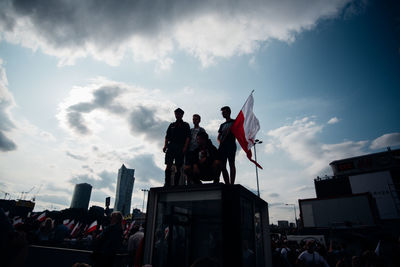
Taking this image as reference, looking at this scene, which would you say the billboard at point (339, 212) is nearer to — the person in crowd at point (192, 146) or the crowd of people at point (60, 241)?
the person in crowd at point (192, 146)

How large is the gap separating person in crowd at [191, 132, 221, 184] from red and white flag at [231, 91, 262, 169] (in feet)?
3.08

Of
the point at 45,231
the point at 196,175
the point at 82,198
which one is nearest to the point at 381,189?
the point at 196,175

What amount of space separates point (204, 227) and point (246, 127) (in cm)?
294

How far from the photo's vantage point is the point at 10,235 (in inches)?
81.7

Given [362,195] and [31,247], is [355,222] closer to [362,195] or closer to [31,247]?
[362,195]

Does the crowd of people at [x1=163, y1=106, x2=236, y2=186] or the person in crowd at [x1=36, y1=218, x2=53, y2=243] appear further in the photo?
the person in crowd at [x1=36, y1=218, x2=53, y2=243]

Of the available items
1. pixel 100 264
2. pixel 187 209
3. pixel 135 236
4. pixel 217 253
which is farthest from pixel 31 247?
pixel 217 253

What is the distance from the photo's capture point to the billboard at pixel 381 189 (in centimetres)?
2711

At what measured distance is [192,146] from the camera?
244 inches

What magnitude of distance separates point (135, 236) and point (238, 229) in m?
3.87

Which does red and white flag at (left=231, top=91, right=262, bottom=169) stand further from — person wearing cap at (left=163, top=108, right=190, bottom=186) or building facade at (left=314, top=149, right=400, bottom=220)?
building facade at (left=314, top=149, right=400, bottom=220)

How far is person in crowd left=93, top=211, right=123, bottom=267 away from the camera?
4164 mm

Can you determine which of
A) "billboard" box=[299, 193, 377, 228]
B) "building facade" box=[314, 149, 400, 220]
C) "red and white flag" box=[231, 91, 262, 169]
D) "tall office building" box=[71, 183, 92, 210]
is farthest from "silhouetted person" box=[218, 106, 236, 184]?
"tall office building" box=[71, 183, 92, 210]

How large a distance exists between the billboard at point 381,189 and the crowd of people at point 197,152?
106 feet
